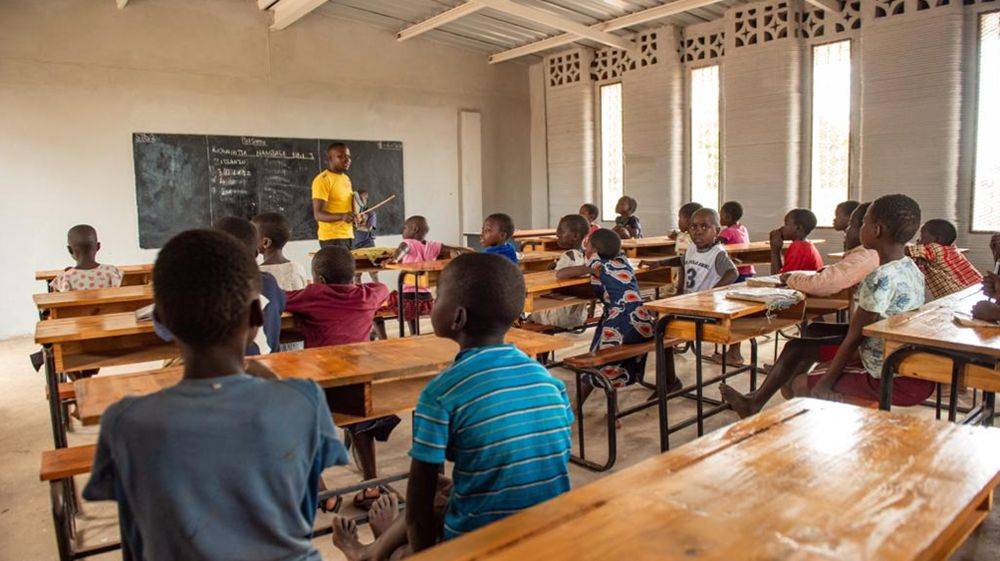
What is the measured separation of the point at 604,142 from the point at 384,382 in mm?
8149

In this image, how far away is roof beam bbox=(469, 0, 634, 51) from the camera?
7.54 metres

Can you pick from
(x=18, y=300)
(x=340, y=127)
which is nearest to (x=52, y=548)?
(x=18, y=300)

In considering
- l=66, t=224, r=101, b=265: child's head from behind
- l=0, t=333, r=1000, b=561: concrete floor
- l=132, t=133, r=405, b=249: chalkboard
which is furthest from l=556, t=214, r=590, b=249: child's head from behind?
l=132, t=133, r=405, b=249: chalkboard

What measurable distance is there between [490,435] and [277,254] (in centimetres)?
240

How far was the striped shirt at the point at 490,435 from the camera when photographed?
4.75ft

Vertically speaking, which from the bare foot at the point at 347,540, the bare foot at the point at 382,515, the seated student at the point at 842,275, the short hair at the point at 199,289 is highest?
the short hair at the point at 199,289

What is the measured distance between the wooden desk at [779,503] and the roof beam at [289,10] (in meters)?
7.10

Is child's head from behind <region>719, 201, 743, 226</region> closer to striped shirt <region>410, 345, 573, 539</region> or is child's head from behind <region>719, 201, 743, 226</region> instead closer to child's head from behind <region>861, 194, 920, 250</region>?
child's head from behind <region>861, 194, 920, 250</region>

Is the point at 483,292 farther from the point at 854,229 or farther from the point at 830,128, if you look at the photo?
the point at 830,128

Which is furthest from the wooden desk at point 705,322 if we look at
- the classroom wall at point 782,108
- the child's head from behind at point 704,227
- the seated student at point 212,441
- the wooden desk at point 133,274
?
the classroom wall at point 782,108

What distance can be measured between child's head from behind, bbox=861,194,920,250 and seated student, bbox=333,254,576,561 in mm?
2021

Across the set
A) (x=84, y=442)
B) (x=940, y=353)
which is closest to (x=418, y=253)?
(x=84, y=442)

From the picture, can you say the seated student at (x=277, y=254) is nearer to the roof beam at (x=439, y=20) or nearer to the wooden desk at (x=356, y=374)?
the wooden desk at (x=356, y=374)

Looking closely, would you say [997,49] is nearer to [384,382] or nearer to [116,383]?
[384,382]
